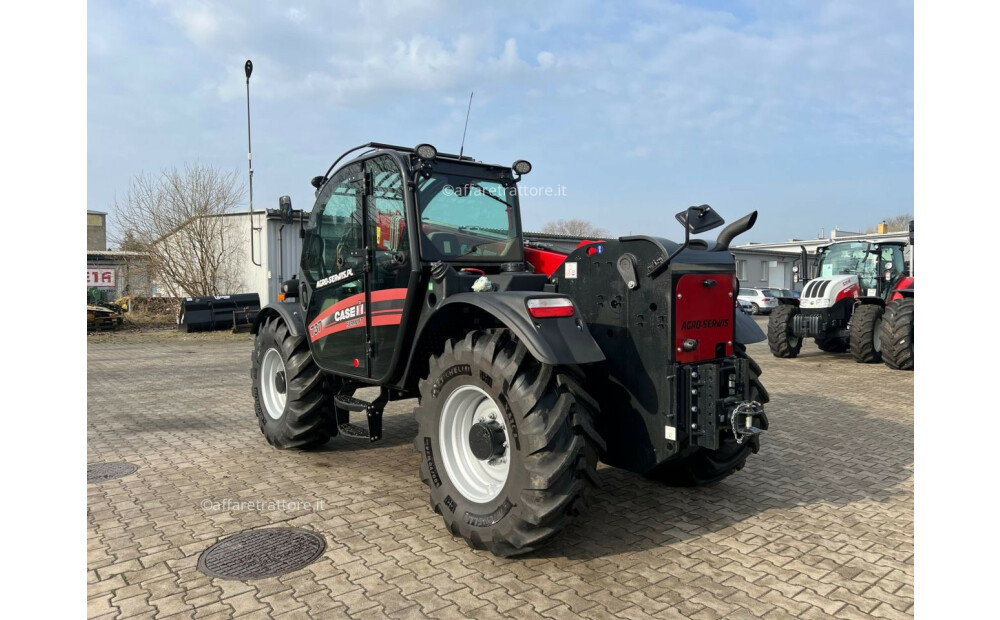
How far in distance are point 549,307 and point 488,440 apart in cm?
87

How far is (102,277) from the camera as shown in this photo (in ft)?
80.6

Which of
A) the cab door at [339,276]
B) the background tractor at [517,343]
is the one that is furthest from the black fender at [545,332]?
the cab door at [339,276]

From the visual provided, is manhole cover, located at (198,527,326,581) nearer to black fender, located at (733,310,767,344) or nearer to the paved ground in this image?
the paved ground

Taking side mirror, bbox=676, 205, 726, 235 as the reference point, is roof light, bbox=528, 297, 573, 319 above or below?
below

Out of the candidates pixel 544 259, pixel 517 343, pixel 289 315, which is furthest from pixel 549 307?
pixel 289 315

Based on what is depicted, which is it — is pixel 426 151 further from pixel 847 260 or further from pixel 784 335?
pixel 847 260

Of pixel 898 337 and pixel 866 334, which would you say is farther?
pixel 866 334

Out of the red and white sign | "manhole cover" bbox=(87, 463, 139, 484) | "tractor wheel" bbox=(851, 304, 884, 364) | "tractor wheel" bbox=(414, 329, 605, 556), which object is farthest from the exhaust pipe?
the red and white sign

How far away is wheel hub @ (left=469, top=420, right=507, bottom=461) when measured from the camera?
3857 mm

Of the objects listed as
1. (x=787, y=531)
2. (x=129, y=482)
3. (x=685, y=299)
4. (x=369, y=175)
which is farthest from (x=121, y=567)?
(x=787, y=531)

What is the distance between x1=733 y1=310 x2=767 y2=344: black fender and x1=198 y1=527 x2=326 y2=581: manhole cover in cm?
298

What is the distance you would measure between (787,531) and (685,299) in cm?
165

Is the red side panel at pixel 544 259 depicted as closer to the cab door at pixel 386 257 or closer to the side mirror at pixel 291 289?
the cab door at pixel 386 257

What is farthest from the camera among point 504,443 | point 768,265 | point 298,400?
point 768,265
